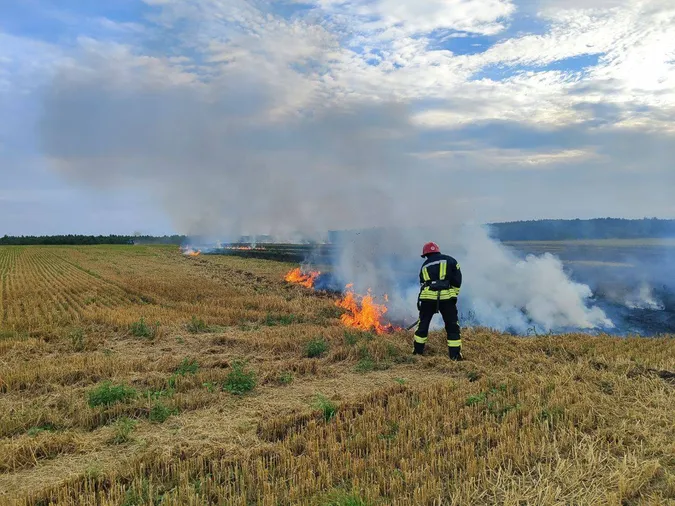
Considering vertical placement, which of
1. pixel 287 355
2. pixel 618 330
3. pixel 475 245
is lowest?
pixel 618 330

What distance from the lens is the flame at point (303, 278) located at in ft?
76.9

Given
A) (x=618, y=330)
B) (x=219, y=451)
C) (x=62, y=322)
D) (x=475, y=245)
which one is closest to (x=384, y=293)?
(x=475, y=245)

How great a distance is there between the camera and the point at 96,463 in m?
4.78

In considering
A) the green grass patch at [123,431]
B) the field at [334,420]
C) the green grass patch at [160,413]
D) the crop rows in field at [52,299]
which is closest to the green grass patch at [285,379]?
the field at [334,420]

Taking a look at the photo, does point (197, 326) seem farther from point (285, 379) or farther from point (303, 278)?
point (303, 278)

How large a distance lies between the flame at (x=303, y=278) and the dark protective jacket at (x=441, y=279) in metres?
13.3

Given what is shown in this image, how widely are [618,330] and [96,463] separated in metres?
18.3

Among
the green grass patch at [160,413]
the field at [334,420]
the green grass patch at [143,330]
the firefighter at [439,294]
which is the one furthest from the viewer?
the green grass patch at [143,330]

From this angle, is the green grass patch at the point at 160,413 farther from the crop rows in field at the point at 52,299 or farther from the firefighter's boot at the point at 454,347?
the crop rows in field at the point at 52,299

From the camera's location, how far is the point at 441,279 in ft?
31.9

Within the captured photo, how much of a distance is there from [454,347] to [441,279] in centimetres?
152

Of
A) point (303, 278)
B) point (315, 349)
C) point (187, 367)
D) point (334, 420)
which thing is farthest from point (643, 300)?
point (187, 367)

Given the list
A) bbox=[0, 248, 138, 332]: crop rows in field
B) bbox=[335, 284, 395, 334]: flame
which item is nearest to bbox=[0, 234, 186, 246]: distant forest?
bbox=[0, 248, 138, 332]: crop rows in field

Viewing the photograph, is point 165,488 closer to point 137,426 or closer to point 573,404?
point 137,426
